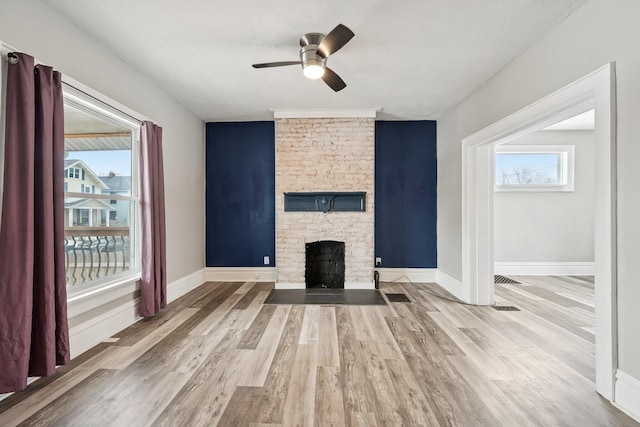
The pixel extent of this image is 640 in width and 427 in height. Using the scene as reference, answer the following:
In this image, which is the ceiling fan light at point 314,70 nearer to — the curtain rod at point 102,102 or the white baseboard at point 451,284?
the curtain rod at point 102,102

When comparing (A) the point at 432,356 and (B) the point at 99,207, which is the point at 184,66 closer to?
(B) the point at 99,207

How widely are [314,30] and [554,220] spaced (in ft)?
18.0

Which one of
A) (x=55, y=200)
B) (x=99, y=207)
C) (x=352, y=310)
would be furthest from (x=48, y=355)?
(x=352, y=310)

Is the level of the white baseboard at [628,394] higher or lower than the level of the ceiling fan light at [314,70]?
lower

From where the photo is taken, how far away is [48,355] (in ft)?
6.66

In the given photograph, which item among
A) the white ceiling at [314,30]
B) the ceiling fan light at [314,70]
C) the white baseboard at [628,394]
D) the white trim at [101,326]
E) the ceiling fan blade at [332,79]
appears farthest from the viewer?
the ceiling fan blade at [332,79]

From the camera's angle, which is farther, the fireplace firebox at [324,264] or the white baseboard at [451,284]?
the fireplace firebox at [324,264]

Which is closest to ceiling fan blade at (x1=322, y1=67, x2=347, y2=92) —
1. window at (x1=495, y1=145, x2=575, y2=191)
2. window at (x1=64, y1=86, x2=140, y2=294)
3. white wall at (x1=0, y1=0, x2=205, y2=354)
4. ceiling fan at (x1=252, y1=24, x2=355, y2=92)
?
ceiling fan at (x1=252, y1=24, x2=355, y2=92)

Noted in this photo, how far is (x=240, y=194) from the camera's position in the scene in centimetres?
520

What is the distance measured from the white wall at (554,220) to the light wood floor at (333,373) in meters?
1.97

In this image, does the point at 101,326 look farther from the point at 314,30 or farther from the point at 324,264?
the point at 314,30

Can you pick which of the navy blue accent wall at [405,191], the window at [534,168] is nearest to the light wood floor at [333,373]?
Answer: the navy blue accent wall at [405,191]

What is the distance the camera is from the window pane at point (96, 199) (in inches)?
105

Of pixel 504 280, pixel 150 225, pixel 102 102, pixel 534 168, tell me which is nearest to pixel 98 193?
pixel 150 225
